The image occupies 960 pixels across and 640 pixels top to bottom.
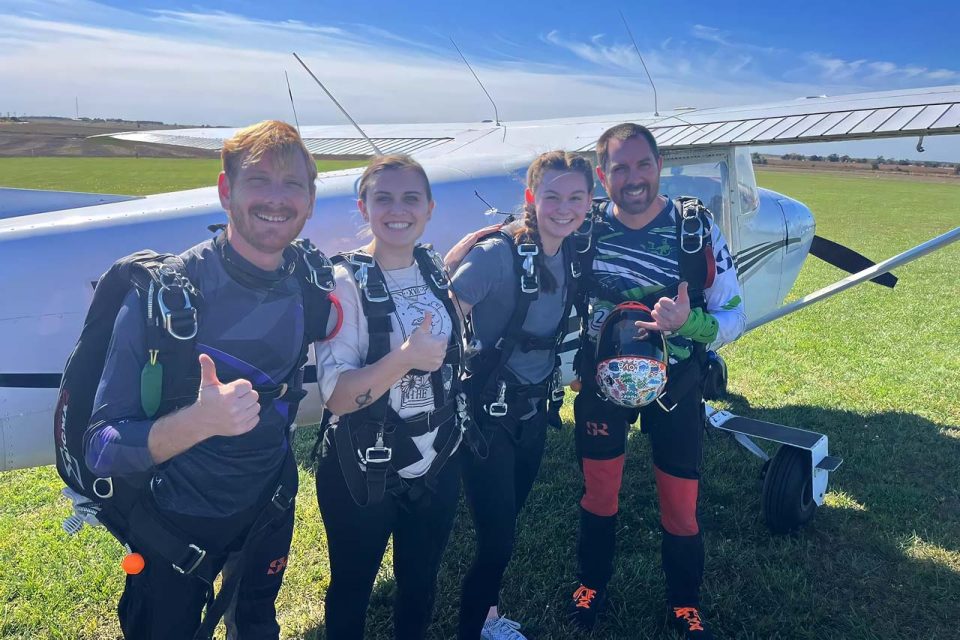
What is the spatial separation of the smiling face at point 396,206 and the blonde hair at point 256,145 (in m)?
0.33

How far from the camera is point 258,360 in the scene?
1.96m

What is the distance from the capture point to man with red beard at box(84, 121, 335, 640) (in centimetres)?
170

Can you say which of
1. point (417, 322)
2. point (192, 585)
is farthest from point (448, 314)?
point (192, 585)

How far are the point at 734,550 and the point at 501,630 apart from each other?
1534 mm

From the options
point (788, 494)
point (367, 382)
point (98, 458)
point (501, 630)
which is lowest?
point (501, 630)

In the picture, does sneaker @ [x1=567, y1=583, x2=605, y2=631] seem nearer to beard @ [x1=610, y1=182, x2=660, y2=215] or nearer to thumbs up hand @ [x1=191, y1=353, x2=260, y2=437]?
beard @ [x1=610, y1=182, x2=660, y2=215]

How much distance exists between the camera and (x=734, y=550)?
3703 millimetres

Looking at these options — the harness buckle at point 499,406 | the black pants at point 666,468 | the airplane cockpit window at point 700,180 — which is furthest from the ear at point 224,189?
the airplane cockpit window at point 700,180

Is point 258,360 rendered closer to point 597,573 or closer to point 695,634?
point 597,573

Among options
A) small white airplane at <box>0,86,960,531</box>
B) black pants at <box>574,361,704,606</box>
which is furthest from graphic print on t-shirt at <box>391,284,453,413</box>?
A: small white airplane at <box>0,86,960,531</box>

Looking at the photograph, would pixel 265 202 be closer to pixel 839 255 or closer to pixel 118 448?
pixel 118 448

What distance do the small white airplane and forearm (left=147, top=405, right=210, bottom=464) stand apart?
53.3 inches

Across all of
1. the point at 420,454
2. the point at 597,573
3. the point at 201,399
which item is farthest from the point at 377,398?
the point at 597,573

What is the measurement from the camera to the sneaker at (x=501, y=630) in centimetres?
293
